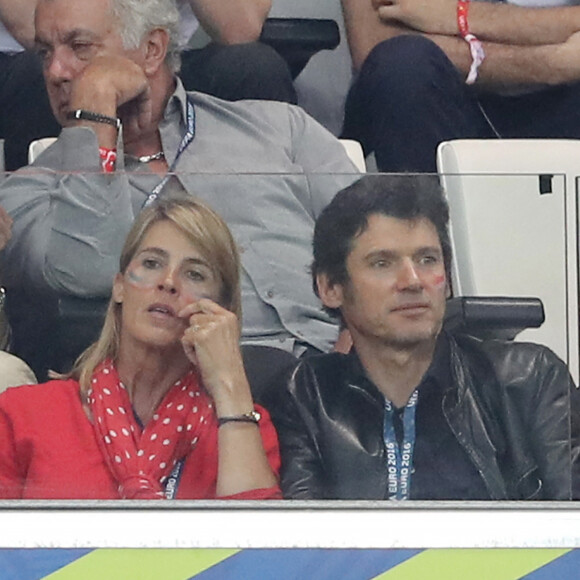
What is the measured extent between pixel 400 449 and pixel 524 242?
31 centimetres

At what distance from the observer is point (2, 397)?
1.80 m

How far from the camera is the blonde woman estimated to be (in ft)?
5.93

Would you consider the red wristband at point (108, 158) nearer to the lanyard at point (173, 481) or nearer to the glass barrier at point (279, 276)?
the glass barrier at point (279, 276)

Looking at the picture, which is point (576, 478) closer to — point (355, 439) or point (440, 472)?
point (440, 472)

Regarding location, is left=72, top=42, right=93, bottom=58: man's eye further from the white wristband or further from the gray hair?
the white wristband

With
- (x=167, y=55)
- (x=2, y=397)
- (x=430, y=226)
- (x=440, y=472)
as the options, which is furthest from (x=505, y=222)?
(x=167, y=55)

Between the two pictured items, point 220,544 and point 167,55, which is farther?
point 167,55

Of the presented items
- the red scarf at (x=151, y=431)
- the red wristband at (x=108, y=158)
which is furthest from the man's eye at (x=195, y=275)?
the red wristband at (x=108, y=158)

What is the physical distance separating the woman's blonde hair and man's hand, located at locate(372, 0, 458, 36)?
4.85ft

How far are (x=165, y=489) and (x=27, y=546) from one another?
0.66ft

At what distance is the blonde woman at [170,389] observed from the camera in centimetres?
181

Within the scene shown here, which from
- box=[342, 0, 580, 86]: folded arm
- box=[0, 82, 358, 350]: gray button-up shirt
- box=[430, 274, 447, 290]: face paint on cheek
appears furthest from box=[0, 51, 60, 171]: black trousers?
→ box=[430, 274, 447, 290]: face paint on cheek

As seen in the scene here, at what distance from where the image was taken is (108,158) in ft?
8.61

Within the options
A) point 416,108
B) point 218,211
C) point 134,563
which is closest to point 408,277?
point 218,211
